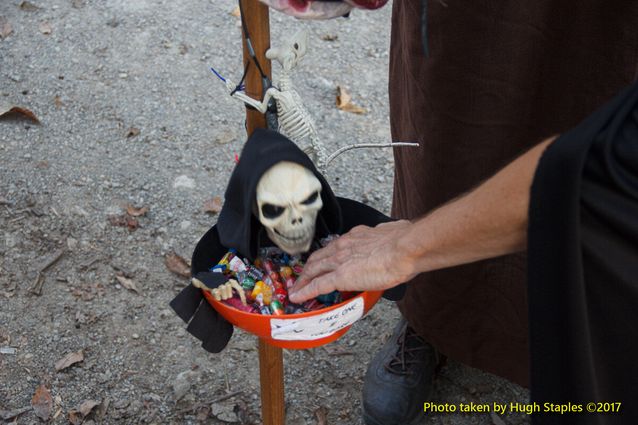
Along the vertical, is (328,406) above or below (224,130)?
below

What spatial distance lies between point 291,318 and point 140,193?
153cm

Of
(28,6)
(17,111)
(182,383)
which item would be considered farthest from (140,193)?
(28,6)

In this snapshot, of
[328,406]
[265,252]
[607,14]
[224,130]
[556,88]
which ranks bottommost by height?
[328,406]

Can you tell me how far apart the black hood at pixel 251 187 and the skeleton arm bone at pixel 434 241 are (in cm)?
10

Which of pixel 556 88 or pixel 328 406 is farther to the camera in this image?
pixel 328 406

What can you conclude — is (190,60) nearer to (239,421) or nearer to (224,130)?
(224,130)

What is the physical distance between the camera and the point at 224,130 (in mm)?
2889

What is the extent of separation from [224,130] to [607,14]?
170 centimetres

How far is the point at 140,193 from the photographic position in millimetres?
2613

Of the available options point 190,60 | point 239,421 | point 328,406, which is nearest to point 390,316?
point 328,406

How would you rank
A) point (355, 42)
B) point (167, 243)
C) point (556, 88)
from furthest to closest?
point (355, 42), point (167, 243), point (556, 88)

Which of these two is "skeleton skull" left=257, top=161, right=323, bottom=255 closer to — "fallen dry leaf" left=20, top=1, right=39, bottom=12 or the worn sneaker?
the worn sneaker

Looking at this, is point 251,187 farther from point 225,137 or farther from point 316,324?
point 225,137

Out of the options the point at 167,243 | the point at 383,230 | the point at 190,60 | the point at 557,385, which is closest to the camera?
the point at 557,385
